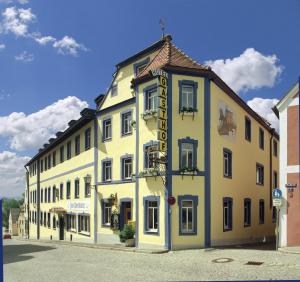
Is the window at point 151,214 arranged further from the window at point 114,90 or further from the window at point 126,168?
the window at point 114,90

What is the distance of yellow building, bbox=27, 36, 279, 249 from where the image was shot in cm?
2181

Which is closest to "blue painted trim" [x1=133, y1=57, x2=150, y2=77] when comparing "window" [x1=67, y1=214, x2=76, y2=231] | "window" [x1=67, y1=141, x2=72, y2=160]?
"window" [x1=67, y1=141, x2=72, y2=160]

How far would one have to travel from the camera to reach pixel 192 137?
22.5 metres

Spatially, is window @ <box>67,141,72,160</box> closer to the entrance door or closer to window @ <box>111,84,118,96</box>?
the entrance door

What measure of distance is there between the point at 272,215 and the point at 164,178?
15921 millimetres

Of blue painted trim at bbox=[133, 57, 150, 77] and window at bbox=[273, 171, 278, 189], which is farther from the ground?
blue painted trim at bbox=[133, 57, 150, 77]

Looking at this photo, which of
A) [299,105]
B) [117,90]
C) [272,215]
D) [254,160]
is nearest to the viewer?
[299,105]

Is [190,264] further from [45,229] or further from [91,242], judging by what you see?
[45,229]

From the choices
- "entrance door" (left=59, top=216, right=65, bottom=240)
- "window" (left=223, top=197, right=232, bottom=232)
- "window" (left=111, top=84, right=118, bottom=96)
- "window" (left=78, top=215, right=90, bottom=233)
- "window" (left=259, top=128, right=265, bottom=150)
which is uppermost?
"window" (left=111, top=84, right=118, bottom=96)

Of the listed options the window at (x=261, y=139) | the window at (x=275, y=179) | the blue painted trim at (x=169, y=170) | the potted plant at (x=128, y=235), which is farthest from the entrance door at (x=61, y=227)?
the blue painted trim at (x=169, y=170)

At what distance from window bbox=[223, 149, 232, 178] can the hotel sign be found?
4.99m

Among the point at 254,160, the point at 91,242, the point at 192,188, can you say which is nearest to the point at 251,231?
the point at 254,160

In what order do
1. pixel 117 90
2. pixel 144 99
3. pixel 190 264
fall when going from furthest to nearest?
pixel 117 90 < pixel 144 99 < pixel 190 264

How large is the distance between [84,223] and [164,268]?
60.5 ft
